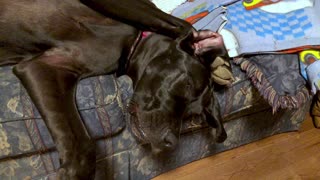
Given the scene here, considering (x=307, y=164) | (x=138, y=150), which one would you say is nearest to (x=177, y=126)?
(x=138, y=150)

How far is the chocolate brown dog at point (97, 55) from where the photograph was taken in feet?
4.61

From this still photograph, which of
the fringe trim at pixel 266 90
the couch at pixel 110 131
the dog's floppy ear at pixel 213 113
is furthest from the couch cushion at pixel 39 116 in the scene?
the fringe trim at pixel 266 90

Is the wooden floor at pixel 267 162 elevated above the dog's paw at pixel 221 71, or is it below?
below

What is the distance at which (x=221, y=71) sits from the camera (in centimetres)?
145

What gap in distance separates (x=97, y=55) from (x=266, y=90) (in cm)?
64

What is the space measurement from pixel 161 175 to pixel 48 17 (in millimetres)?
789

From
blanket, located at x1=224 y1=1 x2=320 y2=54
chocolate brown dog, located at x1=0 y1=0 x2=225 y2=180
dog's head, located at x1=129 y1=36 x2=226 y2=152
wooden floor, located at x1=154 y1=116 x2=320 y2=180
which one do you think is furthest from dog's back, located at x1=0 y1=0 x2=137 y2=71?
wooden floor, located at x1=154 y1=116 x2=320 y2=180

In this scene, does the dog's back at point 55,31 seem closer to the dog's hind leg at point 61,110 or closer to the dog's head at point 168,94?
the dog's hind leg at point 61,110

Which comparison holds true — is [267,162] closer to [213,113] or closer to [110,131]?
[213,113]

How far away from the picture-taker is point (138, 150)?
1697 millimetres

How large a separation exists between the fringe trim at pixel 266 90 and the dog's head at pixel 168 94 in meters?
0.28

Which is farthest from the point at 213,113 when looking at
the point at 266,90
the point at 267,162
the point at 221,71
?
the point at 267,162

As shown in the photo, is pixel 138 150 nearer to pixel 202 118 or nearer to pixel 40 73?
pixel 202 118

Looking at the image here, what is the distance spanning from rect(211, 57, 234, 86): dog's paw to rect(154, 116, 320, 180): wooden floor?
0.54 m
